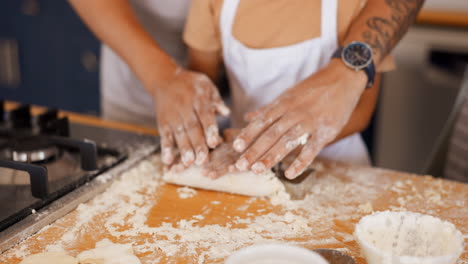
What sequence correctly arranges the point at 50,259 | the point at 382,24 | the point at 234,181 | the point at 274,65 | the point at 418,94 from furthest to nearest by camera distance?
the point at 418,94, the point at 274,65, the point at 382,24, the point at 234,181, the point at 50,259

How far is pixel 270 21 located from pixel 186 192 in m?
0.48

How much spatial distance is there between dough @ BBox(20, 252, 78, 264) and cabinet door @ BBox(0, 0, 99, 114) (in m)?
2.24

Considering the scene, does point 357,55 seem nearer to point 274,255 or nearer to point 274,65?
point 274,65

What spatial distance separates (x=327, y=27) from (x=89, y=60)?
2.01 m

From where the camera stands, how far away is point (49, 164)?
99 cm

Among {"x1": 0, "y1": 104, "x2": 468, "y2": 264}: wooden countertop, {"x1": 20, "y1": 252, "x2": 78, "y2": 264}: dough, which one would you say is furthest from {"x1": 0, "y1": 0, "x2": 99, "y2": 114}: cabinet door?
{"x1": 20, "y1": 252, "x2": 78, "y2": 264}: dough

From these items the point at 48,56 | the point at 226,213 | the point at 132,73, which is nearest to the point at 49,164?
the point at 226,213

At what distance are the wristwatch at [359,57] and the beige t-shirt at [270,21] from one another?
108 millimetres

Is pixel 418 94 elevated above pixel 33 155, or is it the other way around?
pixel 33 155

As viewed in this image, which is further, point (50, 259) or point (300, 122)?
point (300, 122)

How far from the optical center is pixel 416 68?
2.21 meters

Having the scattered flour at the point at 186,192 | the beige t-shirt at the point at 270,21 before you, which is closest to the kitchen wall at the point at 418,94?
the beige t-shirt at the point at 270,21

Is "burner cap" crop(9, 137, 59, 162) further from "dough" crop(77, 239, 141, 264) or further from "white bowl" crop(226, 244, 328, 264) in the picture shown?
"white bowl" crop(226, 244, 328, 264)

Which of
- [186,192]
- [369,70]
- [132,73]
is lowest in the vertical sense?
[186,192]
